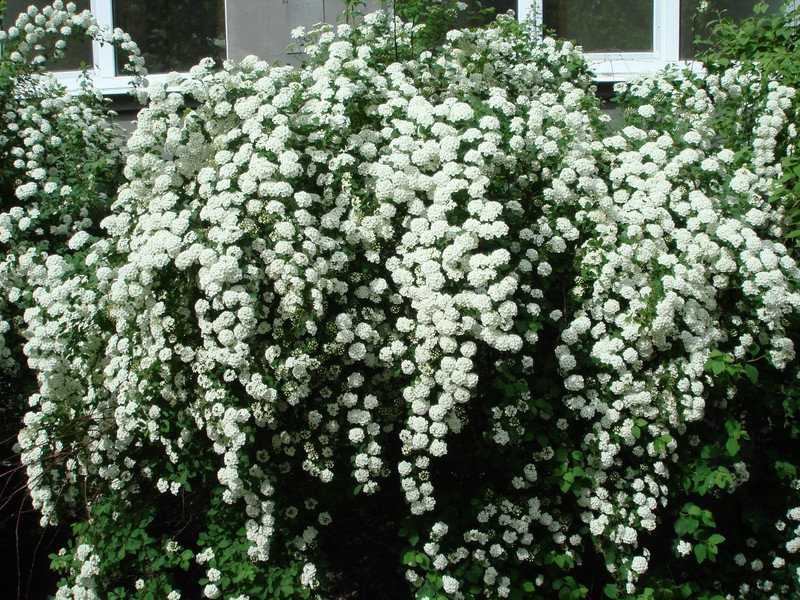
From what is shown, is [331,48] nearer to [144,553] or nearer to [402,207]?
[402,207]

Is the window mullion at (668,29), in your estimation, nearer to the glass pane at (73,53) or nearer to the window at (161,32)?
the window at (161,32)

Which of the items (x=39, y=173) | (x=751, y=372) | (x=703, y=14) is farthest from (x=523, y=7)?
(x=39, y=173)

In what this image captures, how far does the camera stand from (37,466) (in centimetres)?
365

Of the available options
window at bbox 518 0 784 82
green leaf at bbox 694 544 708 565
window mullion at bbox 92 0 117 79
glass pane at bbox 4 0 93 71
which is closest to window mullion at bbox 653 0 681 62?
window at bbox 518 0 784 82

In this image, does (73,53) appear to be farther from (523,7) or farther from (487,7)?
(523,7)

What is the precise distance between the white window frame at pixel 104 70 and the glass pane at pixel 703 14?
11.0 feet

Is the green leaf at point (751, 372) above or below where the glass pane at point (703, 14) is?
below

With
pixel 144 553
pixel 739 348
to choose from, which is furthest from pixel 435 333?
pixel 144 553

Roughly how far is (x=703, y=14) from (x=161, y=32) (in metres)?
4.08

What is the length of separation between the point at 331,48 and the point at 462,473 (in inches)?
85.3

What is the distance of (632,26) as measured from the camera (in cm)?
577

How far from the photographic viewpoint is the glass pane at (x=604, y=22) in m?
5.75

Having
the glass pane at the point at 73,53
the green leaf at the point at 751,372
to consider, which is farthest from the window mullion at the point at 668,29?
the glass pane at the point at 73,53

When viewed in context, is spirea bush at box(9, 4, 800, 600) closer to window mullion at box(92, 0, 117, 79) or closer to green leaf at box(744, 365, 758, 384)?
green leaf at box(744, 365, 758, 384)
